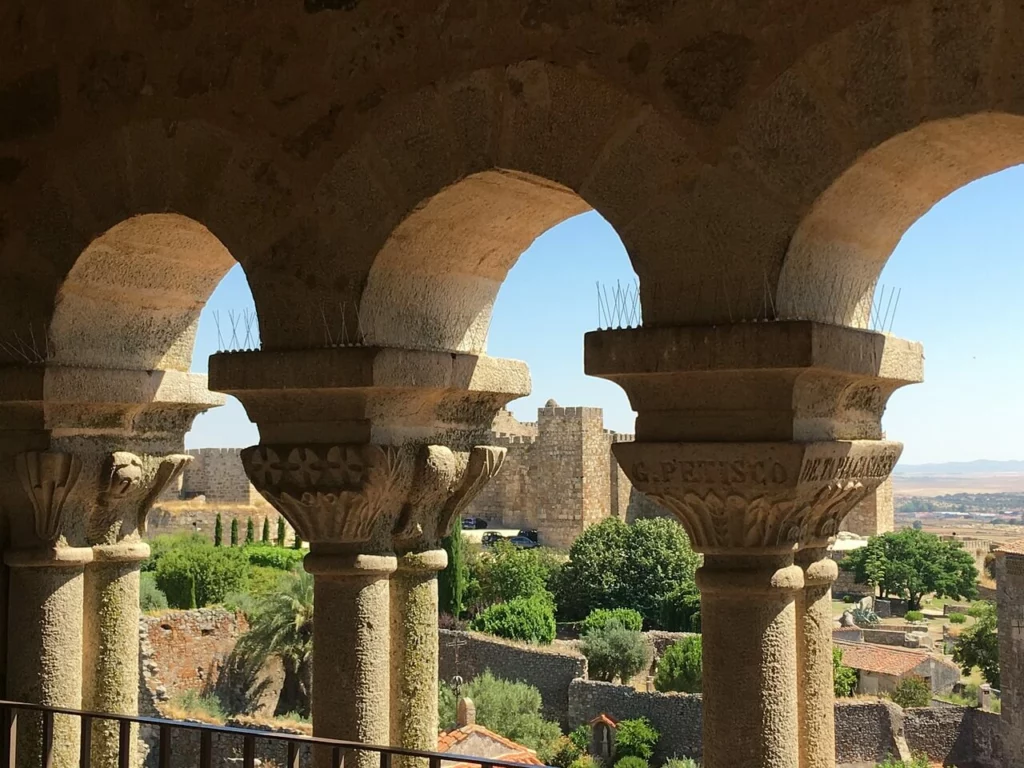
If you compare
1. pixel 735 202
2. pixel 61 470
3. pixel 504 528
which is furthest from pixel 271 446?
pixel 504 528

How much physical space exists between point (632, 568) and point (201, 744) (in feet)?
90.8

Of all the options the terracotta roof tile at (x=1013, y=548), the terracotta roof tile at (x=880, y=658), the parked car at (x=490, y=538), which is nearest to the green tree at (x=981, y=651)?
the terracotta roof tile at (x=880, y=658)

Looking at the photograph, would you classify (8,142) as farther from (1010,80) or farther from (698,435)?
(1010,80)

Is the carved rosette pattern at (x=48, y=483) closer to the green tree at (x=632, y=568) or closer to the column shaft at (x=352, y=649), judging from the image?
the column shaft at (x=352, y=649)

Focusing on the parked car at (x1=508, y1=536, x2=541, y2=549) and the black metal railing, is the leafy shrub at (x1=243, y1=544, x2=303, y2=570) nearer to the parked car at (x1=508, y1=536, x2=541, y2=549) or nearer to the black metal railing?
the parked car at (x1=508, y1=536, x2=541, y2=549)

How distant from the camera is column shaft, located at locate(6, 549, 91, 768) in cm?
471

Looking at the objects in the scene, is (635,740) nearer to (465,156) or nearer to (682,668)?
(682,668)

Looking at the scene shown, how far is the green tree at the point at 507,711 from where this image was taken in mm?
22406

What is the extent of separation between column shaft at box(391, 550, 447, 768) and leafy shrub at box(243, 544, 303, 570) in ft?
82.0

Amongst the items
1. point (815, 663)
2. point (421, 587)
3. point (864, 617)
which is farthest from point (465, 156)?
point (864, 617)

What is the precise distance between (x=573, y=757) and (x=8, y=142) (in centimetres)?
1944

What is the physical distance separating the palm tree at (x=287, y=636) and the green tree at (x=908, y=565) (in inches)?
821

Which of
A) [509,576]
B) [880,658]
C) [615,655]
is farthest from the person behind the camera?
[509,576]

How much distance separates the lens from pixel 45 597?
4.79 metres
